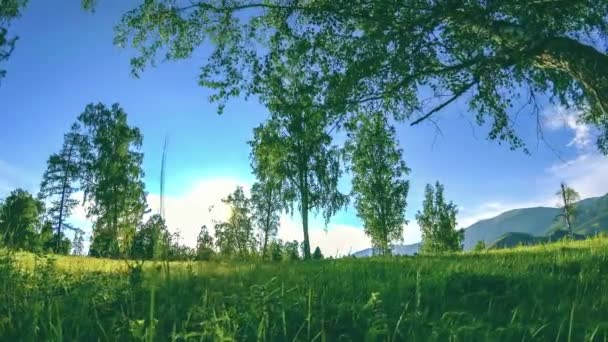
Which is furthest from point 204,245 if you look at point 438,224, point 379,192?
point 438,224

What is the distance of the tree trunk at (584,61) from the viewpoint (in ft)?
34.6

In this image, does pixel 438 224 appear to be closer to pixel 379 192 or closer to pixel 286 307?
pixel 379 192

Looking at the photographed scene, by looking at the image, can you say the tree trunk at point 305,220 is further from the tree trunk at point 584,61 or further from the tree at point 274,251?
the tree trunk at point 584,61

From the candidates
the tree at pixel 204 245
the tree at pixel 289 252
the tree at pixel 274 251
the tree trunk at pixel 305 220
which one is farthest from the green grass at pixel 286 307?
the tree trunk at pixel 305 220

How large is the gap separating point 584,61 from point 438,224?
271 feet

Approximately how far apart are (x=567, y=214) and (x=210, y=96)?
99561 millimetres

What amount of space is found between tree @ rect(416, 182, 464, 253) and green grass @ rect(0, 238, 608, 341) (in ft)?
276

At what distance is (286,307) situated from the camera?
3783mm

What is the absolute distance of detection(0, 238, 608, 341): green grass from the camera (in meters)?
3.06

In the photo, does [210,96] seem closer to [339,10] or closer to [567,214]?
[339,10]

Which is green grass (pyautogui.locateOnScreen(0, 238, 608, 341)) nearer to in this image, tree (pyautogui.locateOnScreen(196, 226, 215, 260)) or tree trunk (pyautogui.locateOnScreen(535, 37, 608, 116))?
tree (pyautogui.locateOnScreen(196, 226, 215, 260))

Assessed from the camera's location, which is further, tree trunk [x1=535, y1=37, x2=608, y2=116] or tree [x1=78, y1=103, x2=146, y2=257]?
tree [x1=78, y1=103, x2=146, y2=257]

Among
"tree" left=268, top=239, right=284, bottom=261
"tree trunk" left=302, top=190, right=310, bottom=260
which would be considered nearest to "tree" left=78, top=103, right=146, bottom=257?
"tree trunk" left=302, top=190, right=310, bottom=260

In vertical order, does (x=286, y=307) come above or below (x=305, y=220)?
below
